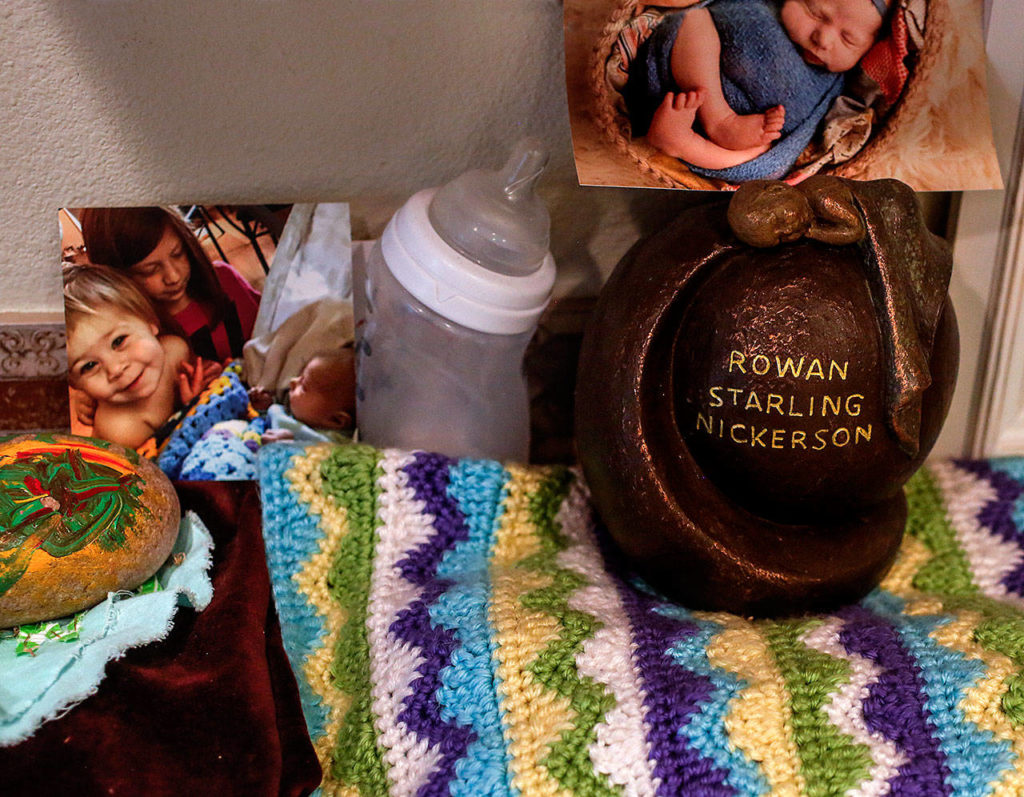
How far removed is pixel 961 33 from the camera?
71 centimetres

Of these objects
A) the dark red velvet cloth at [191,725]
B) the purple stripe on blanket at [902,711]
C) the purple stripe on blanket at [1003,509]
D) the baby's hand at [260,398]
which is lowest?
the baby's hand at [260,398]

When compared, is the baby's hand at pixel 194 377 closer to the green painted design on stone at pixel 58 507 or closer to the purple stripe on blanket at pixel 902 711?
the green painted design on stone at pixel 58 507

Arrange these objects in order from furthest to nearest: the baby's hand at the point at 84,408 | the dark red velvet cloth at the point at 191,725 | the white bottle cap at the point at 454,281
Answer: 1. the baby's hand at the point at 84,408
2. the white bottle cap at the point at 454,281
3. the dark red velvet cloth at the point at 191,725

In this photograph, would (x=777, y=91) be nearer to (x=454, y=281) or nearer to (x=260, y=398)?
(x=454, y=281)

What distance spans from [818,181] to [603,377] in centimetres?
18

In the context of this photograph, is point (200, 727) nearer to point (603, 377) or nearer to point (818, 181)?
point (603, 377)

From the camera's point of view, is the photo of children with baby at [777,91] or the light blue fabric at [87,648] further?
the photo of children with baby at [777,91]

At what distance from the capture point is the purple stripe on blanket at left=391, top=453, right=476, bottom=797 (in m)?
0.51

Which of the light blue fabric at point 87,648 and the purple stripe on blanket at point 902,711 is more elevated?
the purple stripe on blanket at point 902,711

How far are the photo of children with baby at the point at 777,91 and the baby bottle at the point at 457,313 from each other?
79mm

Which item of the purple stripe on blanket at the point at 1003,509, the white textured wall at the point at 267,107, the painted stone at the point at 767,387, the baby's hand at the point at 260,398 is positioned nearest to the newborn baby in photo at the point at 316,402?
the baby's hand at the point at 260,398

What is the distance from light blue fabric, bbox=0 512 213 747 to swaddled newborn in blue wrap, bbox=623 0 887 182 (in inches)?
18.9

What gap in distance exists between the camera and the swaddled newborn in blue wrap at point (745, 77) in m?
0.68

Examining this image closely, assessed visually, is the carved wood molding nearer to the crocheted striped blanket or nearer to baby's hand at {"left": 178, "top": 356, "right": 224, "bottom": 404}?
baby's hand at {"left": 178, "top": 356, "right": 224, "bottom": 404}
